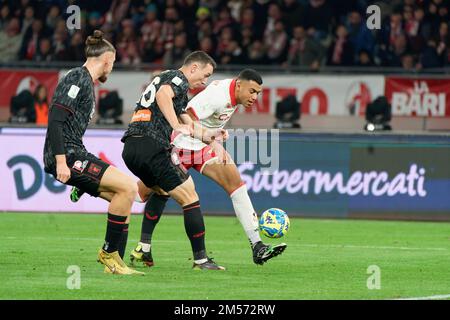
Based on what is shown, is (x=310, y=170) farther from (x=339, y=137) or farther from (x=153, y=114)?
(x=153, y=114)

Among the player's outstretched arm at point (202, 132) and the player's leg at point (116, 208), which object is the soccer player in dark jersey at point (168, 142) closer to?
the player's outstretched arm at point (202, 132)

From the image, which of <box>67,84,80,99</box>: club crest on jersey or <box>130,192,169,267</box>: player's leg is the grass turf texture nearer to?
<box>130,192,169,267</box>: player's leg

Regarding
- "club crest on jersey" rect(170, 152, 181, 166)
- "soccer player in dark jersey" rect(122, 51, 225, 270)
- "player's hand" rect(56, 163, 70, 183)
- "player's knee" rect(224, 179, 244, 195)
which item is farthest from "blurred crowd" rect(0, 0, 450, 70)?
"player's hand" rect(56, 163, 70, 183)

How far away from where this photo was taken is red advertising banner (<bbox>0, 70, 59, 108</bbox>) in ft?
76.2

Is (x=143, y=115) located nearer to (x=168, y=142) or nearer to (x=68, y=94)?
(x=168, y=142)

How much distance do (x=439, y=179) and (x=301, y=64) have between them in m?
5.70

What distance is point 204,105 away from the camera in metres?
12.5

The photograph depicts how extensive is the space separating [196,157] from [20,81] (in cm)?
1168

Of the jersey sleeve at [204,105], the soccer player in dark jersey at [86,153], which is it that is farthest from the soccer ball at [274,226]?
the soccer player in dark jersey at [86,153]

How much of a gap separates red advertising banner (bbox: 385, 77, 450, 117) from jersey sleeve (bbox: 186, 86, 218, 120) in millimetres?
10116

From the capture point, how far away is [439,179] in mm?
18516

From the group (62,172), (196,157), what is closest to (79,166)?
(62,172)
